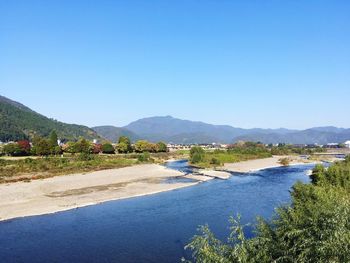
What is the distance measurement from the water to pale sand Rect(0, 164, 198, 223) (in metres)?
3.03

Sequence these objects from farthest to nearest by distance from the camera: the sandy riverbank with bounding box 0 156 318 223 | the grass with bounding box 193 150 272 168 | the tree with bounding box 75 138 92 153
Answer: the tree with bounding box 75 138 92 153 < the grass with bounding box 193 150 272 168 < the sandy riverbank with bounding box 0 156 318 223

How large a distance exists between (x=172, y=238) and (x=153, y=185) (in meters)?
34.4

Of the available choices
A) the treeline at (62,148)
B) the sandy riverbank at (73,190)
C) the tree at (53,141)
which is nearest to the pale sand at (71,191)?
the sandy riverbank at (73,190)

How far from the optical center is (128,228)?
3788 cm

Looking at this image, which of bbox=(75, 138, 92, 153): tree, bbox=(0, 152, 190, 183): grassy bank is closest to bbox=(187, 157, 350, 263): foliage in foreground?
bbox=(0, 152, 190, 183): grassy bank

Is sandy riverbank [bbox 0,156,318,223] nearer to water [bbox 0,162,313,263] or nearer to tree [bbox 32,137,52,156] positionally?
water [bbox 0,162,313,263]

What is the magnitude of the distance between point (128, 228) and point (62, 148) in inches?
4276

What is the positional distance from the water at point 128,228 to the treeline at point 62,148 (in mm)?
77087

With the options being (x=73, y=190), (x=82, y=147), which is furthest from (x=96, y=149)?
(x=73, y=190)

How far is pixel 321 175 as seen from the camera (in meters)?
46.5

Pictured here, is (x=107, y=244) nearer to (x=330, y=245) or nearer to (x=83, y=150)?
(x=330, y=245)

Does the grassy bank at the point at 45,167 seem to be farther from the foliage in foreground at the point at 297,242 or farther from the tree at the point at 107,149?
the foliage in foreground at the point at 297,242

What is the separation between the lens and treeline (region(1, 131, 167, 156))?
122m

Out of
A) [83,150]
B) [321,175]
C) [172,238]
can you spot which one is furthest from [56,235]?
[83,150]
